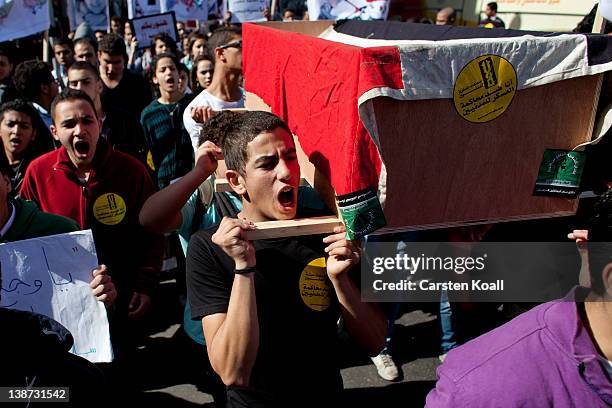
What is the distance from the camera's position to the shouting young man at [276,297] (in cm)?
154

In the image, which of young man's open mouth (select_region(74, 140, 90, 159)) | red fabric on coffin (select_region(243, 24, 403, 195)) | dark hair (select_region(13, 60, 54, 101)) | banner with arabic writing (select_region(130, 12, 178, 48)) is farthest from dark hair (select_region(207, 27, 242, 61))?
banner with arabic writing (select_region(130, 12, 178, 48))

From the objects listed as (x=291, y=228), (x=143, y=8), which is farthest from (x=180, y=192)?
(x=143, y=8)

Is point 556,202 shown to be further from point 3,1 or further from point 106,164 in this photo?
point 3,1

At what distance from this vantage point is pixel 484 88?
1479 mm

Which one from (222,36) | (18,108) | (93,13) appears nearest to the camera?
(18,108)

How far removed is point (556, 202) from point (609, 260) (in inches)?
23.5

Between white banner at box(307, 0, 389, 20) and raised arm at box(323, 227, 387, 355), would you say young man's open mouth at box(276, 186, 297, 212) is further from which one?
white banner at box(307, 0, 389, 20)

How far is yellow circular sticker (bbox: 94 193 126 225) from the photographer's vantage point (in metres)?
2.56

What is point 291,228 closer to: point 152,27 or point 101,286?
point 101,286

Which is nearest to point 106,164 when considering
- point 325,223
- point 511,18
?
point 325,223

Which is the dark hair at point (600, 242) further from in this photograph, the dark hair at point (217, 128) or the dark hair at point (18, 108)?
the dark hair at point (18, 108)

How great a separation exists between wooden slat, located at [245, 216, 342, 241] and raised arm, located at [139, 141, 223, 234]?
1.66 ft

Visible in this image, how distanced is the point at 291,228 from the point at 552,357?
0.73m

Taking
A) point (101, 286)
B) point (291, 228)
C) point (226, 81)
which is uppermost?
point (226, 81)
